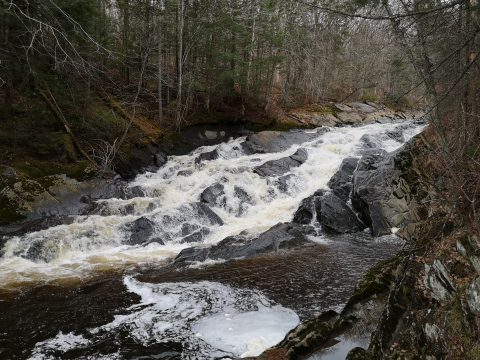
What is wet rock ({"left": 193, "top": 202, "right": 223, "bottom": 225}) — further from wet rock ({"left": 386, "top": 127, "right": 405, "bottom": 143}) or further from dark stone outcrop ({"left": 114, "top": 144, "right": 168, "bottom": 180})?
wet rock ({"left": 386, "top": 127, "right": 405, "bottom": 143})

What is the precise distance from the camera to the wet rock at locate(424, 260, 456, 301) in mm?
4066

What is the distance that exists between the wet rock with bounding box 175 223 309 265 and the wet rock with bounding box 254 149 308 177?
12.3ft

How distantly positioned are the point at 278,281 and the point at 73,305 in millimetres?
3816

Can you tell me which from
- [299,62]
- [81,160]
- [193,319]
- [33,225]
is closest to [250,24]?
[299,62]

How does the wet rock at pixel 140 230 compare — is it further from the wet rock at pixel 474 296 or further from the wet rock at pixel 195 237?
the wet rock at pixel 474 296

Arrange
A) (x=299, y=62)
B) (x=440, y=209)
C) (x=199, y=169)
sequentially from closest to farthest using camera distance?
(x=440, y=209) → (x=199, y=169) → (x=299, y=62)

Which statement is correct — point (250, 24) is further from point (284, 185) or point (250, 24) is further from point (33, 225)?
point (33, 225)

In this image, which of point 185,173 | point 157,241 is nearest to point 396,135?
A: point 185,173

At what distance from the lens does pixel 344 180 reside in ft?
44.3

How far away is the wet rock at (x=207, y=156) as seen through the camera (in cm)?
1584

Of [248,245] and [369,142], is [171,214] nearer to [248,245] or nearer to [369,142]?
[248,245]

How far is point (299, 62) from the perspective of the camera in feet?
85.5

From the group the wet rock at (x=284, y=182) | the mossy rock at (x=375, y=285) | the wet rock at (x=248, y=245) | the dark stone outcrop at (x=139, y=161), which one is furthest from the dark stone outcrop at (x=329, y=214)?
the dark stone outcrop at (x=139, y=161)

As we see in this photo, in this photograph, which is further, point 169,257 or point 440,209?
point 169,257
